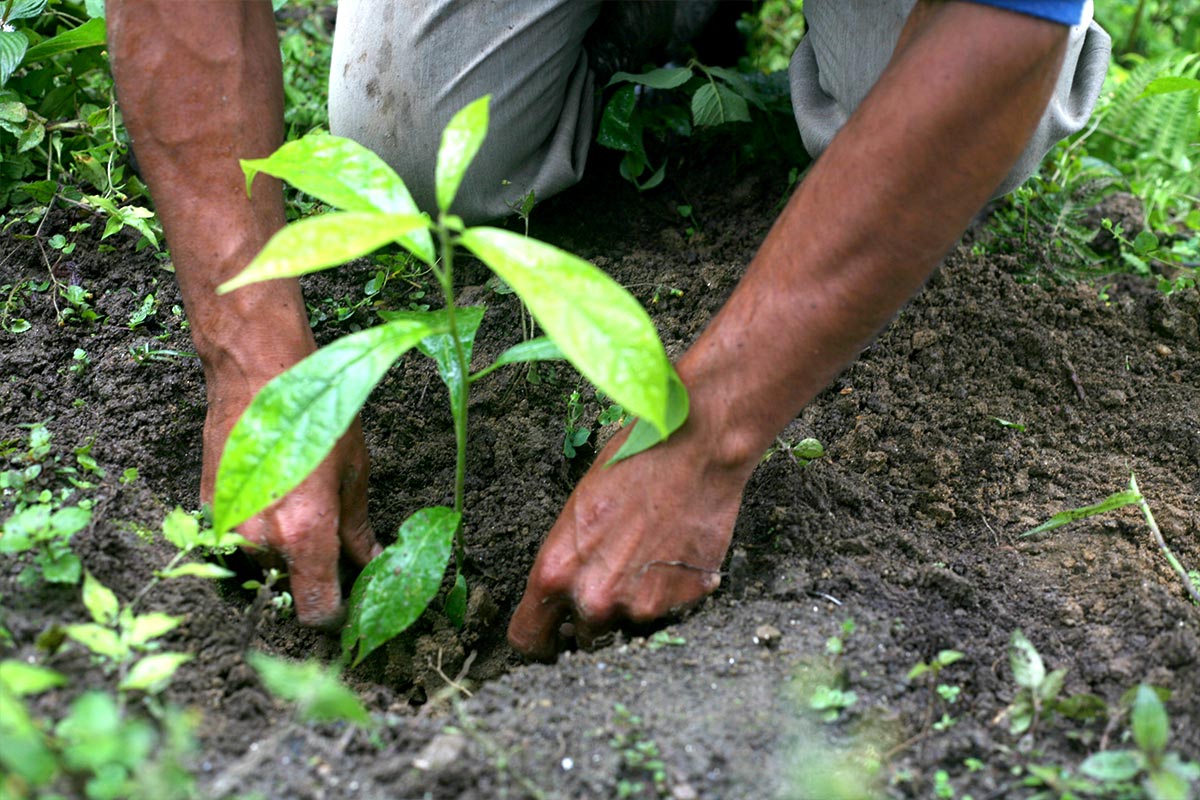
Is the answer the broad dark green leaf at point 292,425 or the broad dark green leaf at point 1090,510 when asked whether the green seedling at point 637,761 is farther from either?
the broad dark green leaf at point 1090,510

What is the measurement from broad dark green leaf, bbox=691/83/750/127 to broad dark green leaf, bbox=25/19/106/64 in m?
1.24

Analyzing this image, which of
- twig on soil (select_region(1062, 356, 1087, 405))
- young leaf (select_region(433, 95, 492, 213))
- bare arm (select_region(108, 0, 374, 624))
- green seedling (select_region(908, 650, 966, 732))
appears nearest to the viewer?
young leaf (select_region(433, 95, 492, 213))

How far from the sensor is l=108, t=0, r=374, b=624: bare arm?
62.6 inches

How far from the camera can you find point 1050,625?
60.4 inches

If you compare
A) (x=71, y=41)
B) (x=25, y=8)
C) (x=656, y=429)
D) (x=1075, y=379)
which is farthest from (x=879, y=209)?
(x=25, y=8)

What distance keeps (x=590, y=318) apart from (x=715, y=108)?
130cm

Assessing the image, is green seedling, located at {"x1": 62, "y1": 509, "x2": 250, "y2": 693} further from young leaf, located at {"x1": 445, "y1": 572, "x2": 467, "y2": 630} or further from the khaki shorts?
the khaki shorts

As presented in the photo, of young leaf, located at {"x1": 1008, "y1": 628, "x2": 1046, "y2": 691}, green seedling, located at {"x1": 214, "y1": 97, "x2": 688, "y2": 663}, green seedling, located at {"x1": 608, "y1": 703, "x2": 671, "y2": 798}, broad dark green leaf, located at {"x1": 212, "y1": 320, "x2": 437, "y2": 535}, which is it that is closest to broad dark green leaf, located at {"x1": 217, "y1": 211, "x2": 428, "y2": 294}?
green seedling, located at {"x1": 214, "y1": 97, "x2": 688, "y2": 663}

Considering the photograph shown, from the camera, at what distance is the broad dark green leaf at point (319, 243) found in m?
1.09

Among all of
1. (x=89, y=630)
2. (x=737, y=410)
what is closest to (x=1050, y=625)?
(x=737, y=410)

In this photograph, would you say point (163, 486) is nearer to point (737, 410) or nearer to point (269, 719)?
point (269, 719)

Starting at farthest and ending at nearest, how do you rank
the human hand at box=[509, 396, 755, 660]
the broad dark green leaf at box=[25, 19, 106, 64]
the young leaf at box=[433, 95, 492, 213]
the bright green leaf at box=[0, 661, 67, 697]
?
the broad dark green leaf at box=[25, 19, 106, 64], the human hand at box=[509, 396, 755, 660], the young leaf at box=[433, 95, 492, 213], the bright green leaf at box=[0, 661, 67, 697]

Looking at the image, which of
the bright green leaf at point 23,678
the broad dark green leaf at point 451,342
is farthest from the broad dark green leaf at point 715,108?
the bright green leaf at point 23,678

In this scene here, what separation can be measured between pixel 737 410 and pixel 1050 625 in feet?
→ 1.91
